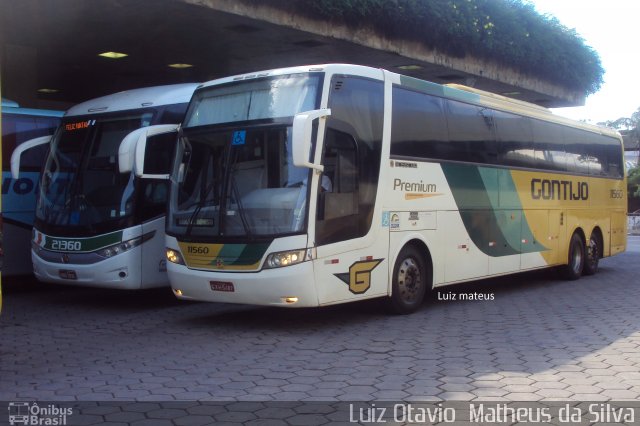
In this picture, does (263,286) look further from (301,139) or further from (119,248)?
(119,248)

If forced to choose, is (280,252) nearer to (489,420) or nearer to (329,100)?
(329,100)

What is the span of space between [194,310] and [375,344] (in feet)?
12.5

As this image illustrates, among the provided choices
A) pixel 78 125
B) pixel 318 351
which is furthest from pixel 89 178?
pixel 318 351

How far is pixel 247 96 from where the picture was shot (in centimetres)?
980

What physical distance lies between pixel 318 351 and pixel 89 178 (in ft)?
17.1

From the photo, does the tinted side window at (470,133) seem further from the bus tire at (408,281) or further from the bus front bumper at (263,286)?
the bus front bumper at (263,286)

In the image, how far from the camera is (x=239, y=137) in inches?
378

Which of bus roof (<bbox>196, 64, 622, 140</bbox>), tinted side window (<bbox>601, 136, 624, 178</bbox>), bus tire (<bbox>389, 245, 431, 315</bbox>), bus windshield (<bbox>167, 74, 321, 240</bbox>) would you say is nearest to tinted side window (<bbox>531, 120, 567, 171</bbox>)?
bus roof (<bbox>196, 64, 622, 140</bbox>)

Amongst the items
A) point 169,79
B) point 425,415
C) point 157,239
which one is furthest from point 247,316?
point 169,79

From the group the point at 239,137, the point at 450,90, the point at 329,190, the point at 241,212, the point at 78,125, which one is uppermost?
the point at 450,90

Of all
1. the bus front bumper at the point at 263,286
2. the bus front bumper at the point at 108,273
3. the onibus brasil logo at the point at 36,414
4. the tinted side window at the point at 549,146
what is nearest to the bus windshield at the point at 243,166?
the bus front bumper at the point at 263,286

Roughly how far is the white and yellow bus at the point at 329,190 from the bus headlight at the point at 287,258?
0.01m

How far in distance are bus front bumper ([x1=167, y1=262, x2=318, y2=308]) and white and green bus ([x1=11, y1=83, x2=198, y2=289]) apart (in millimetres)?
1905

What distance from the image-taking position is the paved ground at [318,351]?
6555 mm
